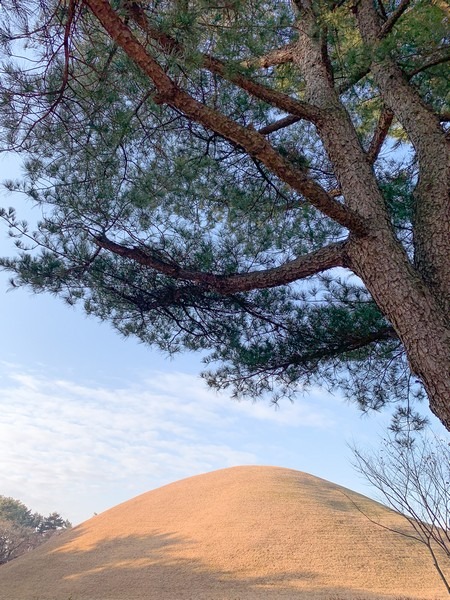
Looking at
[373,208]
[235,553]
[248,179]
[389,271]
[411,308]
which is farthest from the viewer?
[235,553]

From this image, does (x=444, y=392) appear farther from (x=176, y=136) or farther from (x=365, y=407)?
(x=176, y=136)

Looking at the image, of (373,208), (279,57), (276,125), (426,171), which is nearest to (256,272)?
(373,208)

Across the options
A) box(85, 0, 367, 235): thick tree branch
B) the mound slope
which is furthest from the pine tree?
the mound slope

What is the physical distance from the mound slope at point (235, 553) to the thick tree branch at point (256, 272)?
27.7 ft

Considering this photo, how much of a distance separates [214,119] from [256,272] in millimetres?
958

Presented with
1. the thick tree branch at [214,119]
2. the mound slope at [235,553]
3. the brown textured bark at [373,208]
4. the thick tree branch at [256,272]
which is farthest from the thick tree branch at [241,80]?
the mound slope at [235,553]

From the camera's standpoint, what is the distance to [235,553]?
11.5 m

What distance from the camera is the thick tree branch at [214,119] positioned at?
2.26 metres

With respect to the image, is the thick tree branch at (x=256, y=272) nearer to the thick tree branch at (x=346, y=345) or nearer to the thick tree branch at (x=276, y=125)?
the thick tree branch at (x=346, y=345)

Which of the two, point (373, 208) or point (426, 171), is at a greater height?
point (426, 171)

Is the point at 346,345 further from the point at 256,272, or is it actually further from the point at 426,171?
Result: the point at 426,171

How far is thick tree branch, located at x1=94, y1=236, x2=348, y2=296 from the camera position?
264 centimetres

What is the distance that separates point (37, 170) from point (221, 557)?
1078 cm

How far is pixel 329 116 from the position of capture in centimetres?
304
